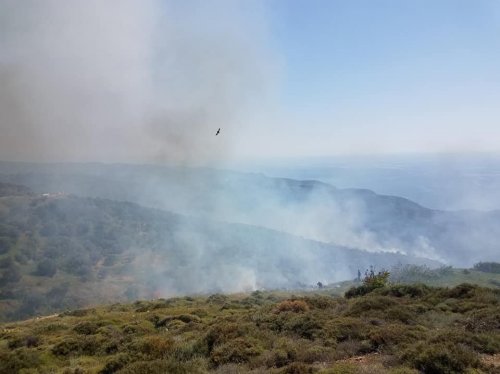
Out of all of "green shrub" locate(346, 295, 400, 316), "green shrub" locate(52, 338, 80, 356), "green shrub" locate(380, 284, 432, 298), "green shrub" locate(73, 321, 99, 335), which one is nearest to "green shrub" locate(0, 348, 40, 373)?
"green shrub" locate(52, 338, 80, 356)

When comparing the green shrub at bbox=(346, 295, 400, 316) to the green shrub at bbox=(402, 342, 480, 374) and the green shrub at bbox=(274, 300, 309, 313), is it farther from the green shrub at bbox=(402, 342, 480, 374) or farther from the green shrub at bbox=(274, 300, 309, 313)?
the green shrub at bbox=(402, 342, 480, 374)

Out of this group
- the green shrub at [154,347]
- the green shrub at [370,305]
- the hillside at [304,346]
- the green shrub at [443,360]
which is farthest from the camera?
the green shrub at [370,305]

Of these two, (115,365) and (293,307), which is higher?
(115,365)

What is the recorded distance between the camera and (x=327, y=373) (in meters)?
12.0

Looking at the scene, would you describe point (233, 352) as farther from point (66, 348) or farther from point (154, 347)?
point (66, 348)

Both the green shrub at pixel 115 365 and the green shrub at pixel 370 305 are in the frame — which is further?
the green shrub at pixel 370 305

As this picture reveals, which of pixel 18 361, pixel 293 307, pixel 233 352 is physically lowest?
pixel 293 307

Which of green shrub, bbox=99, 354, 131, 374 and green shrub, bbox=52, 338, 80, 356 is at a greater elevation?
green shrub, bbox=99, 354, 131, 374

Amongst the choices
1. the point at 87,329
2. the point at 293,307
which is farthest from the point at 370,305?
the point at 87,329

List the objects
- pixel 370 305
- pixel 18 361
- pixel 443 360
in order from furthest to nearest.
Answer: pixel 370 305
pixel 18 361
pixel 443 360

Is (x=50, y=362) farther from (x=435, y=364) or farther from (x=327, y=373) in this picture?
(x=435, y=364)

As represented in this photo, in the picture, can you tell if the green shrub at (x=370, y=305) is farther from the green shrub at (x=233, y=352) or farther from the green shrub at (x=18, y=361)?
the green shrub at (x=18, y=361)

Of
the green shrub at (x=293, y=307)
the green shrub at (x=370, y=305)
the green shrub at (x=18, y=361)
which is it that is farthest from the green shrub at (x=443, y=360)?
the green shrub at (x=18, y=361)

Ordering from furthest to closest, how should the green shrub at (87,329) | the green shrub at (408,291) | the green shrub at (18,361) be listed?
the green shrub at (408,291), the green shrub at (87,329), the green shrub at (18,361)
